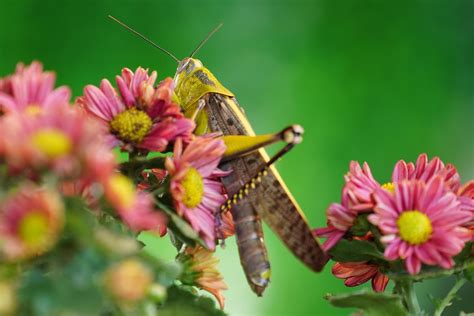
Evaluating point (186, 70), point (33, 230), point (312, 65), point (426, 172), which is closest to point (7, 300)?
point (33, 230)

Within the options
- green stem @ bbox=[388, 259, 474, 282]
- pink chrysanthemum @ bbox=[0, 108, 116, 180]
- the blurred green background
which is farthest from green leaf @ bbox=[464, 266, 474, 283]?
the blurred green background

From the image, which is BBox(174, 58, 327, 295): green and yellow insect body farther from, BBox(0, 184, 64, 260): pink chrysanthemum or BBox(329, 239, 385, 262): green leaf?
BBox(0, 184, 64, 260): pink chrysanthemum

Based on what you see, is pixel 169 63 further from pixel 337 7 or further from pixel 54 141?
pixel 54 141

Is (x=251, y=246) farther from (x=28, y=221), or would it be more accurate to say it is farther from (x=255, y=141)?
(x=28, y=221)

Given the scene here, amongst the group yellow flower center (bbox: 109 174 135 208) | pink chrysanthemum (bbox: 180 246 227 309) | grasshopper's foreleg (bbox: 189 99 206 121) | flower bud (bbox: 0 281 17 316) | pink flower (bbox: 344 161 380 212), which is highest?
grasshopper's foreleg (bbox: 189 99 206 121)

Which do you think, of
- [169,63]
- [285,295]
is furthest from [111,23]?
[285,295]
